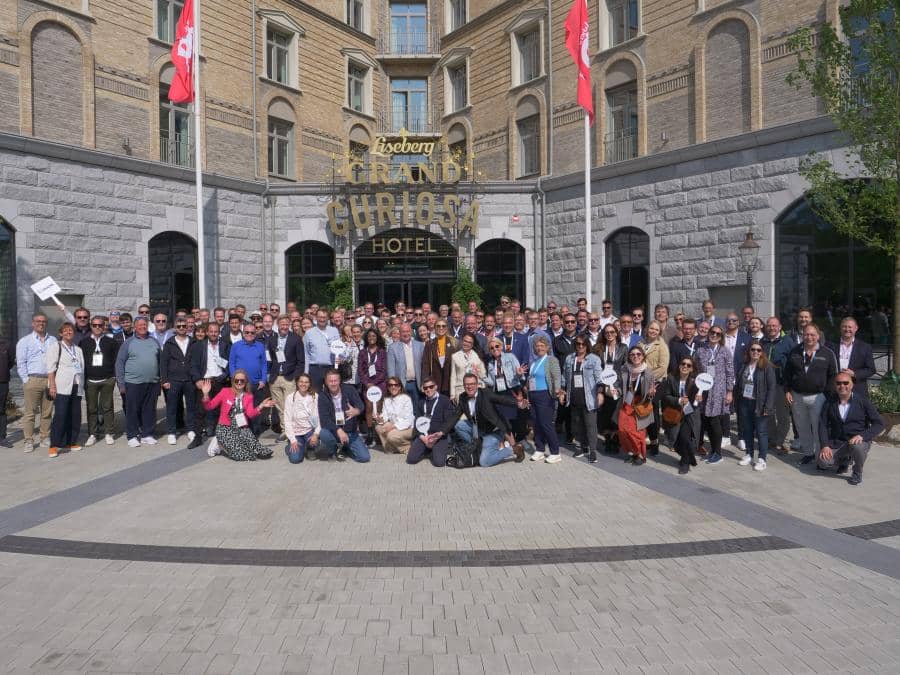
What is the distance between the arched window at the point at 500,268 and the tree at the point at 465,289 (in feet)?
1.98

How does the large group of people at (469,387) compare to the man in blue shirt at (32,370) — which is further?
the man in blue shirt at (32,370)

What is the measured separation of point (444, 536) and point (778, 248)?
42.1ft

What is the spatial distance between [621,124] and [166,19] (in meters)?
13.5

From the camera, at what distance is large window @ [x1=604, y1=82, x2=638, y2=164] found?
19.1 m

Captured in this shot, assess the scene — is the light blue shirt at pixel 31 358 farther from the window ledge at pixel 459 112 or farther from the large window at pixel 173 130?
the window ledge at pixel 459 112

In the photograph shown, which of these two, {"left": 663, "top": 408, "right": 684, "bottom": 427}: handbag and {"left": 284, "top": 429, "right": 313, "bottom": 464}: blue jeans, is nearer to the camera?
{"left": 663, "top": 408, "right": 684, "bottom": 427}: handbag

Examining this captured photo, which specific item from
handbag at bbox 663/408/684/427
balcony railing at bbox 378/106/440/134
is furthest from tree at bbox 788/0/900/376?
balcony railing at bbox 378/106/440/134

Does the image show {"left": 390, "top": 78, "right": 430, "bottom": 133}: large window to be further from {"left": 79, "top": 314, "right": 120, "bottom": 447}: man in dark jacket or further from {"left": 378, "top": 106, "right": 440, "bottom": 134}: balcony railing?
{"left": 79, "top": 314, "right": 120, "bottom": 447}: man in dark jacket

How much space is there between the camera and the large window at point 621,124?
19.1 metres

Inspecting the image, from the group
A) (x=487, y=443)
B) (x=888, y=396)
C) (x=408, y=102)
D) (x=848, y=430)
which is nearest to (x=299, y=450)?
(x=487, y=443)

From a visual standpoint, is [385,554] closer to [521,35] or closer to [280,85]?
[280,85]

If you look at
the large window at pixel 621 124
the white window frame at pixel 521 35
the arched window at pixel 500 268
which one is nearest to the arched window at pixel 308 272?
the arched window at pixel 500 268

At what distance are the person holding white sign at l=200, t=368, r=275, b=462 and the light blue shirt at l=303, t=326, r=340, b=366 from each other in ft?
4.58

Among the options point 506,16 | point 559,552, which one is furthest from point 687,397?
point 506,16
